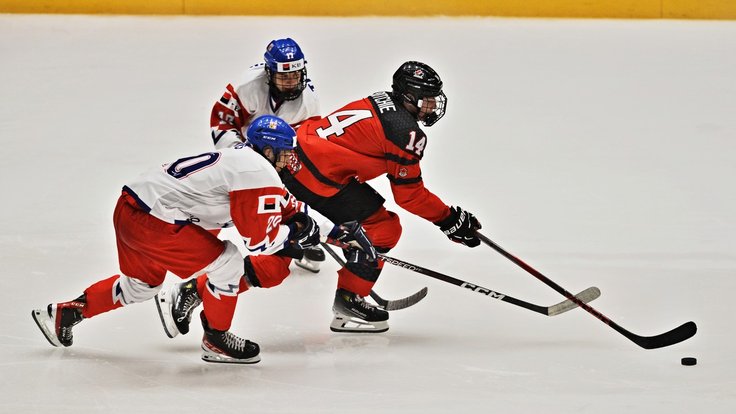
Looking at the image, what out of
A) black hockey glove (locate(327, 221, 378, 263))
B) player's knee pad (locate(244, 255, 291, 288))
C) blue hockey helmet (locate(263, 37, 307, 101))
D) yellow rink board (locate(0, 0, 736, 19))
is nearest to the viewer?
black hockey glove (locate(327, 221, 378, 263))

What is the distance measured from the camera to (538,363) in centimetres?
421

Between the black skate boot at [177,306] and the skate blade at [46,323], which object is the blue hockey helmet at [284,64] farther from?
the skate blade at [46,323]

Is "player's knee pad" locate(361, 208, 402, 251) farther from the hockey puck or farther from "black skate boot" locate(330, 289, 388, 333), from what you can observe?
the hockey puck

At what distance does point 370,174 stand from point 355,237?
0.41m

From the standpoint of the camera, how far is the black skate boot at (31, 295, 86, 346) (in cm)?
421

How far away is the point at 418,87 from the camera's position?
455 centimetres

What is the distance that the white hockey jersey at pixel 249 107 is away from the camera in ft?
17.2

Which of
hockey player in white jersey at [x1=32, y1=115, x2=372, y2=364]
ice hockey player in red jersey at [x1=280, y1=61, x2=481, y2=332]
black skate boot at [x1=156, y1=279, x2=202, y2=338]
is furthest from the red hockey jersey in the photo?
black skate boot at [x1=156, y1=279, x2=202, y2=338]

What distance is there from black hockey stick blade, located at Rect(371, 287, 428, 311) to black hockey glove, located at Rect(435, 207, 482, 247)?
305 millimetres

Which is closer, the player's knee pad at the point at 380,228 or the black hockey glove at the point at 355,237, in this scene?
the black hockey glove at the point at 355,237

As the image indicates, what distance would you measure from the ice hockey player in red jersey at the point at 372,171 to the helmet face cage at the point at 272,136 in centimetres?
56

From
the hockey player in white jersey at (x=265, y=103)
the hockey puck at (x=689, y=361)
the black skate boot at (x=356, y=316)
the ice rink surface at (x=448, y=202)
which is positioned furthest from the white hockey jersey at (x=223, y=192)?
the hockey puck at (x=689, y=361)

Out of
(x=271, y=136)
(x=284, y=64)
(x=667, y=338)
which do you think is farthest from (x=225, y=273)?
(x=667, y=338)

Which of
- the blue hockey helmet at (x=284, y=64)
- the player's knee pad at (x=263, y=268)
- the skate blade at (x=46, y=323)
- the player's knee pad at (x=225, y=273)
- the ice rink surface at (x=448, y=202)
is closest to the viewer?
the ice rink surface at (x=448, y=202)
